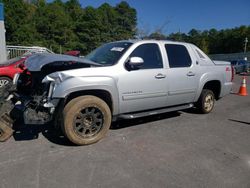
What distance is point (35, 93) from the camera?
4.59 meters

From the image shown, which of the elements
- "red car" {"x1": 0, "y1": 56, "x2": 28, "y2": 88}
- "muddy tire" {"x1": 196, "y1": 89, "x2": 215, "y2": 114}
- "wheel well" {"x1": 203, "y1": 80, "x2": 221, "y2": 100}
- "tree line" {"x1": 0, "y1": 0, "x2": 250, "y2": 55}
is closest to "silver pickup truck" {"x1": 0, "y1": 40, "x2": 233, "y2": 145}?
"muddy tire" {"x1": 196, "y1": 89, "x2": 215, "y2": 114}

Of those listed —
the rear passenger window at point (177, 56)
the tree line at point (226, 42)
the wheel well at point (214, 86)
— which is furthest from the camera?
the tree line at point (226, 42)

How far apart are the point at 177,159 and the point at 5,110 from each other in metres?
3.01

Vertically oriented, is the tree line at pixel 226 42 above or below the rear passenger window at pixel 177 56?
above

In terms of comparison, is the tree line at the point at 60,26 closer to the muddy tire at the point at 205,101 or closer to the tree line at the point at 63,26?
the tree line at the point at 63,26

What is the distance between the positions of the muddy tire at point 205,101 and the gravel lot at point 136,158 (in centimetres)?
85

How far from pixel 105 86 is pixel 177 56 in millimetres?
2063

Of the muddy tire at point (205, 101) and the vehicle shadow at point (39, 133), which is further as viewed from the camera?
the muddy tire at point (205, 101)

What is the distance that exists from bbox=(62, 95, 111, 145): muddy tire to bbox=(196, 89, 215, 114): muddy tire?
2.88m

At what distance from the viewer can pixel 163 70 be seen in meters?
5.06

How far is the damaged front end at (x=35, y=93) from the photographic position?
393 centimetres

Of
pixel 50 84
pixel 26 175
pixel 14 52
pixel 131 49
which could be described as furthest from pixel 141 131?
pixel 14 52

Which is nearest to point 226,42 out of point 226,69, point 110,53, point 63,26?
point 63,26

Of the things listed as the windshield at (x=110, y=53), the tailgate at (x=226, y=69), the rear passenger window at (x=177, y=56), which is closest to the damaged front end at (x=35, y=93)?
the windshield at (x=110, y=53)
